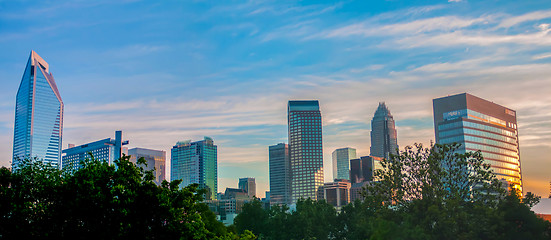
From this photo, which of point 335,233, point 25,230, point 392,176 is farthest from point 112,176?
point 335,233

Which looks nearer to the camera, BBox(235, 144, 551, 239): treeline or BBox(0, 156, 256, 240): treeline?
BBox(0, 156, 256, 240): treeline

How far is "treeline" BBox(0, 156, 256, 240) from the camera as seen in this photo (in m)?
39.5

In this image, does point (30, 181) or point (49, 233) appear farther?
point (30, 181)

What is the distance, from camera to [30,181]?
148ft

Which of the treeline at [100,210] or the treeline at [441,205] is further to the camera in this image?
the treeline at [441,205]

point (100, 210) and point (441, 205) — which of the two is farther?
point (441, 205)

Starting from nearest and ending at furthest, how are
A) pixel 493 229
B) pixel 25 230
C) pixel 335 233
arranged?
pixel 25 230
pixel 493 229
pixel 335 233

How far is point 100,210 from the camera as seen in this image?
131 ft

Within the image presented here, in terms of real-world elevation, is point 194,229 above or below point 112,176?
below

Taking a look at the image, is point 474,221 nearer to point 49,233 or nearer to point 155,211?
point 155,211

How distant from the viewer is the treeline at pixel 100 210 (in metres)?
39.5

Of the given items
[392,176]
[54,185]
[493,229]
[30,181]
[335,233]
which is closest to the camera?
[54,185]

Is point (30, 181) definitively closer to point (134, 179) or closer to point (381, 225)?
point (134, 179)

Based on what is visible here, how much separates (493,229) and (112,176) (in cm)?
3778
